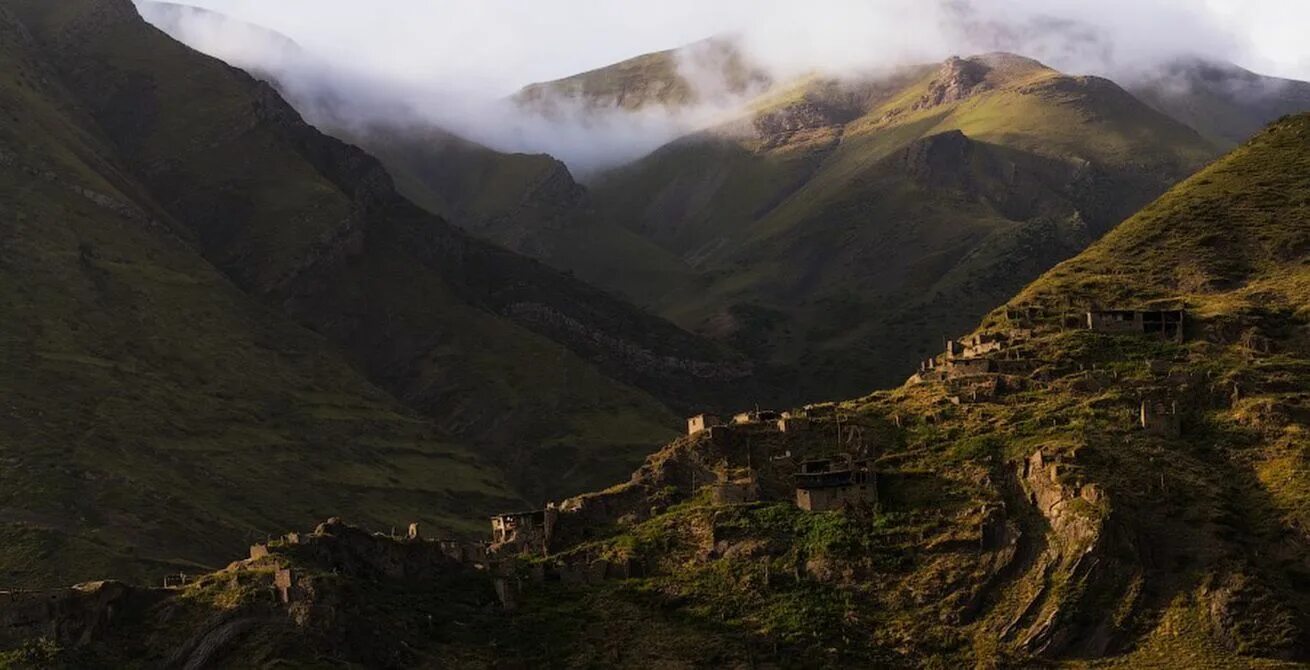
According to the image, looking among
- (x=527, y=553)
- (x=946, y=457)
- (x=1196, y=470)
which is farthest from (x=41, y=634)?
(x=1196, y=470)

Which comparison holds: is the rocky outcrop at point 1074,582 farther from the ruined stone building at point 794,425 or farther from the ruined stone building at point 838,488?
the ruined stone building at point 794,425

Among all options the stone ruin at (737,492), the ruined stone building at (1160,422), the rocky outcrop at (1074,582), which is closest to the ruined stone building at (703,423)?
the stone ruin at (737,492)

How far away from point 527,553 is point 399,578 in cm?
1185

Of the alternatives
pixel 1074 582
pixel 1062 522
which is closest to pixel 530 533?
pixel 1062 522

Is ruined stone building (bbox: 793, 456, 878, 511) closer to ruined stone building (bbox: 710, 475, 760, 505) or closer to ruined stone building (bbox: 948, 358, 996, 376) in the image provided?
ruined stone building (bbox: 710, 475, 760, 505)

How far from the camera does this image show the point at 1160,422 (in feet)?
452

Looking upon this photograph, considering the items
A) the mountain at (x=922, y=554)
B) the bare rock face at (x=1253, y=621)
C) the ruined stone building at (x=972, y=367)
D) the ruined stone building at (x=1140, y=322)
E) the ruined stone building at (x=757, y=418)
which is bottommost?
the bare rock face at (x=1253, y=621)

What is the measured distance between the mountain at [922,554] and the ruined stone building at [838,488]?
1.68ft

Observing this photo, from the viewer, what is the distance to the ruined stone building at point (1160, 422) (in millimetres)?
137500

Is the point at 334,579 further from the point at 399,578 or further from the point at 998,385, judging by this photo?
the point at 998,385

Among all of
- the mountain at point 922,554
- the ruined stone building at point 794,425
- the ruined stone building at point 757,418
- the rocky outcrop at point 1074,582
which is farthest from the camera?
the ruined stone building at point 757,418

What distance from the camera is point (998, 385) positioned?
147000 mm

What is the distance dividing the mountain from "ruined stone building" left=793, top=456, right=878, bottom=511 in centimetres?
51

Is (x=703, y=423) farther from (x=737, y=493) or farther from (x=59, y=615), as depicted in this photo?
(x=59, y=615)
